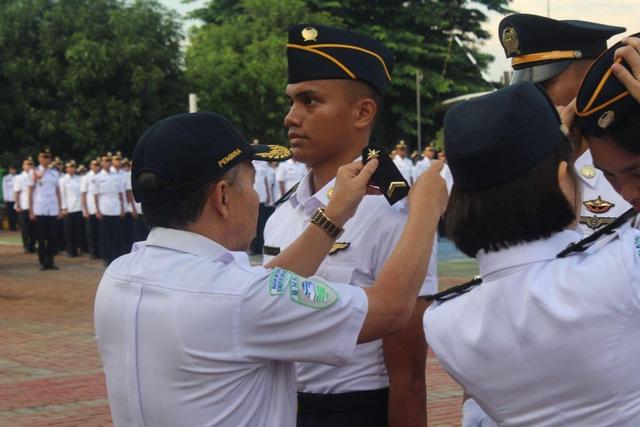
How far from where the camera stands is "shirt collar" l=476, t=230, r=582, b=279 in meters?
2.07

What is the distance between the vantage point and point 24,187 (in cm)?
2367

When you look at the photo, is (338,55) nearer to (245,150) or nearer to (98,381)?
(245,150)

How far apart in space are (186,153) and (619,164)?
3.34 feet

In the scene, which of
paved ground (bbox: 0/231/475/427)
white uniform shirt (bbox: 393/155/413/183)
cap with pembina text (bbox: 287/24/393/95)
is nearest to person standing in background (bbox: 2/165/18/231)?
white uniform shirt (bbox: 393/155/413/183)

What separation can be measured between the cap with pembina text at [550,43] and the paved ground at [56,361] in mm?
3325

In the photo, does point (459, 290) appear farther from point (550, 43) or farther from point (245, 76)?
point (245, 76)

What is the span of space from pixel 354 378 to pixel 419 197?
67 centimetres

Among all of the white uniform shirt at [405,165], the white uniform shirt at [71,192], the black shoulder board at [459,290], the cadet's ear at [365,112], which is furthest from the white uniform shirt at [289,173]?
the black shoulder board at [459,290]

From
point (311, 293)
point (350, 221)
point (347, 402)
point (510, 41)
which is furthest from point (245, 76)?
point (311, 293)

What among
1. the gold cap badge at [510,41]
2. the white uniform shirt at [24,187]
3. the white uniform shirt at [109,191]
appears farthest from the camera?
the white uniform shirt at [24,187]

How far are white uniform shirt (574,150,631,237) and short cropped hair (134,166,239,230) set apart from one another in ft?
4.52

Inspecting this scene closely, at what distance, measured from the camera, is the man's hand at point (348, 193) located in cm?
268

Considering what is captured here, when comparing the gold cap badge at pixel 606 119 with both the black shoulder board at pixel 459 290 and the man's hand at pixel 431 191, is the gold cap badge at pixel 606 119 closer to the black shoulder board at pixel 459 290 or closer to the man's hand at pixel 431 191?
the black shoulder board at pixel 459 290

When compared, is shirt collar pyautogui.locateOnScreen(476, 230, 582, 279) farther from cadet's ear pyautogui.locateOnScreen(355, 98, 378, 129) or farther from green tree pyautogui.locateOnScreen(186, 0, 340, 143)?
green tree pyautogui.locateOnScreen(186, 0, 340, 143)
